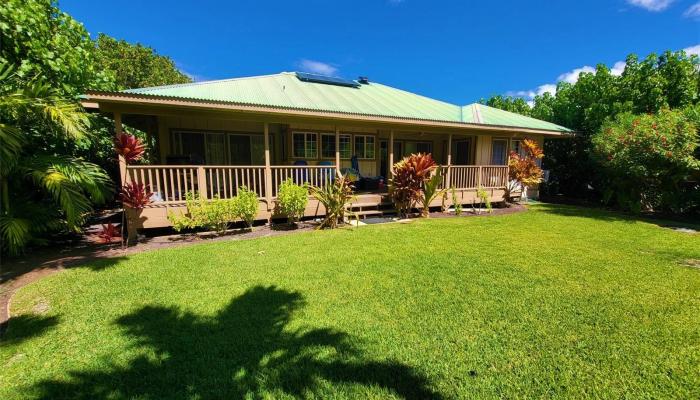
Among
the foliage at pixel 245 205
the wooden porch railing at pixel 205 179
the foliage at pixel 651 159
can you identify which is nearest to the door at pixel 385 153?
the wooden porch railing at pixel 205 179

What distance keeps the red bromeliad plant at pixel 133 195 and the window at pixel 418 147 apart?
1031 centimetres

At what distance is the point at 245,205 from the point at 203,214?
91cm

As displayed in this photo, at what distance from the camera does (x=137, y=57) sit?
26281mm

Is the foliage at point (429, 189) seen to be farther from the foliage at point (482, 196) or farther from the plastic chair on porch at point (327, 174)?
the plastic chair on porch at point (327, 174)

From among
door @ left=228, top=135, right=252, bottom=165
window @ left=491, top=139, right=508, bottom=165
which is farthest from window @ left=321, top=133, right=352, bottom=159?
window @ left=491, top=139, right=508, bottom=165

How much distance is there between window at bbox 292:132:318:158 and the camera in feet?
36.4

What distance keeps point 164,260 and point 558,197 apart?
53.8 feet

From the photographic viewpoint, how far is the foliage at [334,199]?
7988 mm

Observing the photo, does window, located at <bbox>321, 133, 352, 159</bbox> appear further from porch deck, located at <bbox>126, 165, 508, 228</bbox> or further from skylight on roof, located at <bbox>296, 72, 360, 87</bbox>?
skylight on roof, located at <bbox>296, 72, 360, 87</bbox>

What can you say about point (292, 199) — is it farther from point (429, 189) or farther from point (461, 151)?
point (461, 151)

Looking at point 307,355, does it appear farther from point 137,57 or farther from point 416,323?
point 137,57

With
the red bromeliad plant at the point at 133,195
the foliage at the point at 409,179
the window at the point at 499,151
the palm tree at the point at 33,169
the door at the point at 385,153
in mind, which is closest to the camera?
the palm tree at the point at 33,169

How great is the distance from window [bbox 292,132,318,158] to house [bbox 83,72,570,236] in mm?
37

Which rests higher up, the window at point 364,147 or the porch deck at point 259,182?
the window at point 364,147
